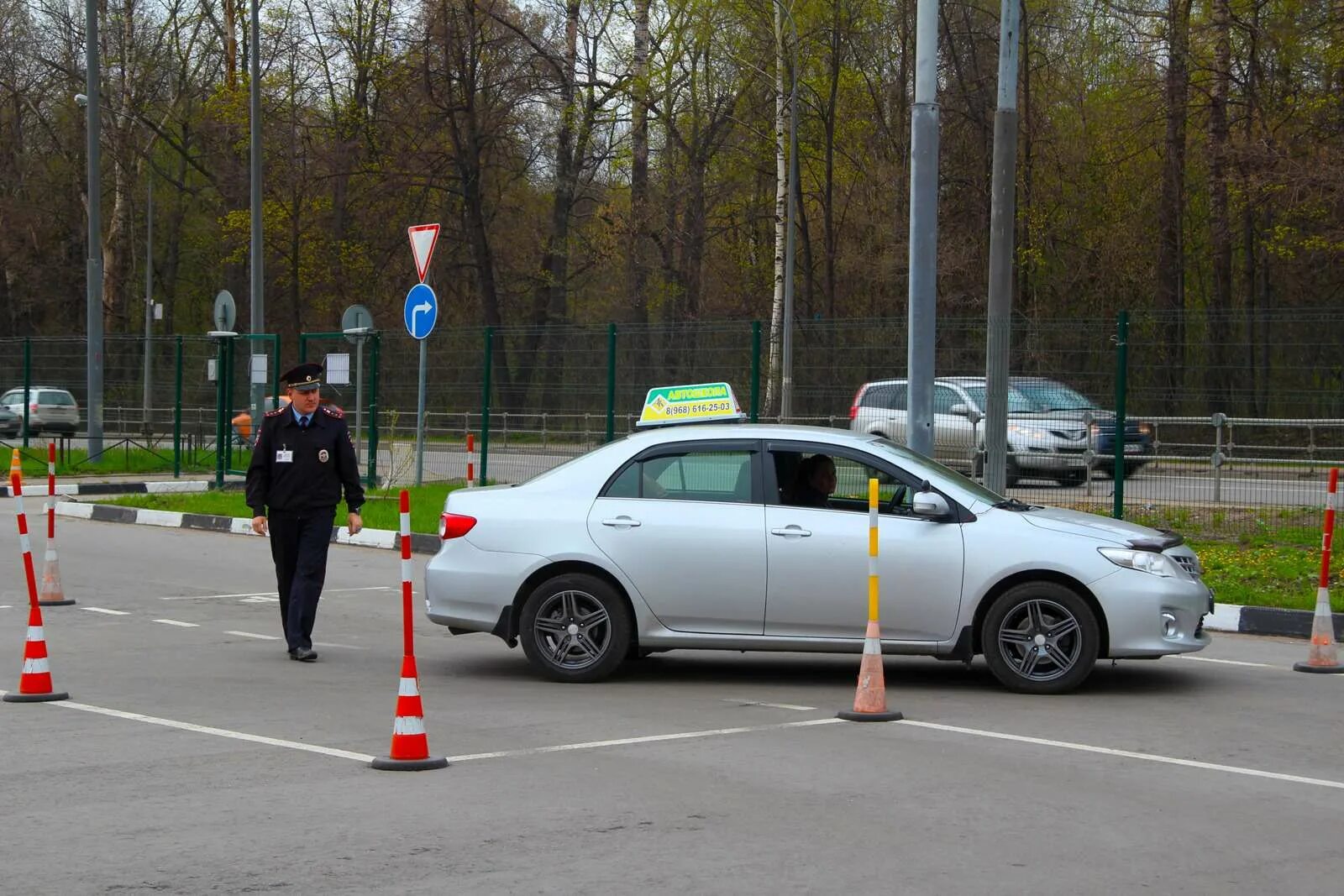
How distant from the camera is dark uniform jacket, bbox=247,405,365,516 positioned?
10820 millimetres

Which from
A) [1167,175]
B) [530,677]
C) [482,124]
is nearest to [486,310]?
[482,124]

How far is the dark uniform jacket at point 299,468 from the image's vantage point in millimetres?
10820

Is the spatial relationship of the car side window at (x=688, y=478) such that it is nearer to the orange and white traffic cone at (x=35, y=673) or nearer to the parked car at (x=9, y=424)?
the orange and white traffic cone at (x=35, y=673)

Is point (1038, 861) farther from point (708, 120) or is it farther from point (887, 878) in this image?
point (708, 120)

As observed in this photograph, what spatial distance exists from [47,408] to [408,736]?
27248 millimetres

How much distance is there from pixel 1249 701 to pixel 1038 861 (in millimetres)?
4079

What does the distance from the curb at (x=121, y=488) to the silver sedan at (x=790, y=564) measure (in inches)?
673

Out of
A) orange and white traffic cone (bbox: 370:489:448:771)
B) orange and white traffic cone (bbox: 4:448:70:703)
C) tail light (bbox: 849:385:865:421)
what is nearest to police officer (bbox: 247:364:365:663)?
orange and white traffic cone (bbox: 4:448:70:703)

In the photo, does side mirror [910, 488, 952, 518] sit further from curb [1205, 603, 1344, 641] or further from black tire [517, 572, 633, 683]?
curb [1205, 603, 1344, 641]

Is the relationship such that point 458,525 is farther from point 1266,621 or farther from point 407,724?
point 1266,621

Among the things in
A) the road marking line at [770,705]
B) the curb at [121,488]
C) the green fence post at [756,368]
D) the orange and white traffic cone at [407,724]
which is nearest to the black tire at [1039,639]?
the road marking line at [770,705]

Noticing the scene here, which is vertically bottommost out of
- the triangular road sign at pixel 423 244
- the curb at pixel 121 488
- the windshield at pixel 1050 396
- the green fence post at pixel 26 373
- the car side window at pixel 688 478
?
the curb at pixel 121 488

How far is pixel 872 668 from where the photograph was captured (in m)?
8.65

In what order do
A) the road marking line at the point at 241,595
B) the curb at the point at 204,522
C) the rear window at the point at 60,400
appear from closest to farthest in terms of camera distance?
the road marking line at the point at 241,595 < the curb at the point at 204,522 < the rear window at the point at 60,400
